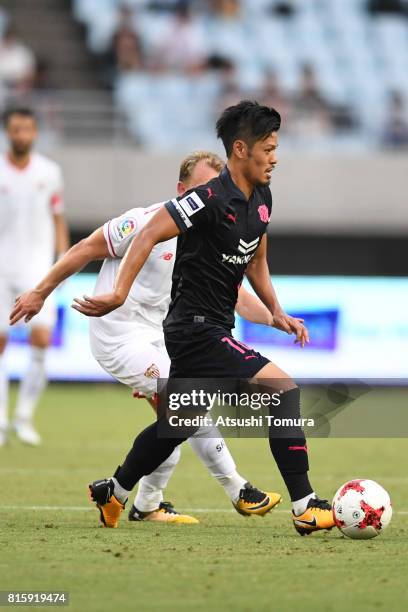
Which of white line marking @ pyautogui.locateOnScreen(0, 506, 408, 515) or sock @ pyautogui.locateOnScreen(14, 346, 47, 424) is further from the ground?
sock @ pyautogui.locateOnScreen(14, 346, 47, 424)

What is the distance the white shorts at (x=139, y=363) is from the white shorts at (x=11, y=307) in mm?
3888

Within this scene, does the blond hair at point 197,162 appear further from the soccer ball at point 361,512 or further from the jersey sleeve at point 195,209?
the soccer ball at point 361,512

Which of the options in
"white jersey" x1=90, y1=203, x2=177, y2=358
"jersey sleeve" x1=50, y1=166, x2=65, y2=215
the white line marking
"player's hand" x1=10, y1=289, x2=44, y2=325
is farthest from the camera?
"jersey sleeve" x1=50, y1=166, x2=65, y2=215

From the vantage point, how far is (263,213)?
250 inches

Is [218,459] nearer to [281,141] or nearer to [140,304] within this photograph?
[140,304]

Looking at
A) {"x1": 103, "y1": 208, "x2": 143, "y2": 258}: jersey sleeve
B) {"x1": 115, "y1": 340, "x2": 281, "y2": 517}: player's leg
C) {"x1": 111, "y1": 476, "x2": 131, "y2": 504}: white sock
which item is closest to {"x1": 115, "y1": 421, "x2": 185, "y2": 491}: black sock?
{"x1": 111, "y1": 476, "x2": 131, "y2": 504}: white sock

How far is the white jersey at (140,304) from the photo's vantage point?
6.94m

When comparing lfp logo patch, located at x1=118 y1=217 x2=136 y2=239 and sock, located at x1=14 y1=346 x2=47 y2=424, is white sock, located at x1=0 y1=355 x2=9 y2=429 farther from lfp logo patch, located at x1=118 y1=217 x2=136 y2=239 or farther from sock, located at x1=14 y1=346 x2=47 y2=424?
lfp logo patch, located at x1=118 y1=217 x2=136 y2=239

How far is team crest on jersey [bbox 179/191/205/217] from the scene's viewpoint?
6.06 m

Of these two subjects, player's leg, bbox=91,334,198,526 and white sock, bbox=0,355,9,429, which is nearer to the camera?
player's leg, bbox=91,334,198,526

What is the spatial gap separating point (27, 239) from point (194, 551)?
5.82m

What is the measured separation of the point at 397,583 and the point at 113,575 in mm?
1067

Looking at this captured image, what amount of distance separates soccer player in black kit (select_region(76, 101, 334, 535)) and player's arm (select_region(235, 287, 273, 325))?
0.43m

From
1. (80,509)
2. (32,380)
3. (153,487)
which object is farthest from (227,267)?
(32,380)
